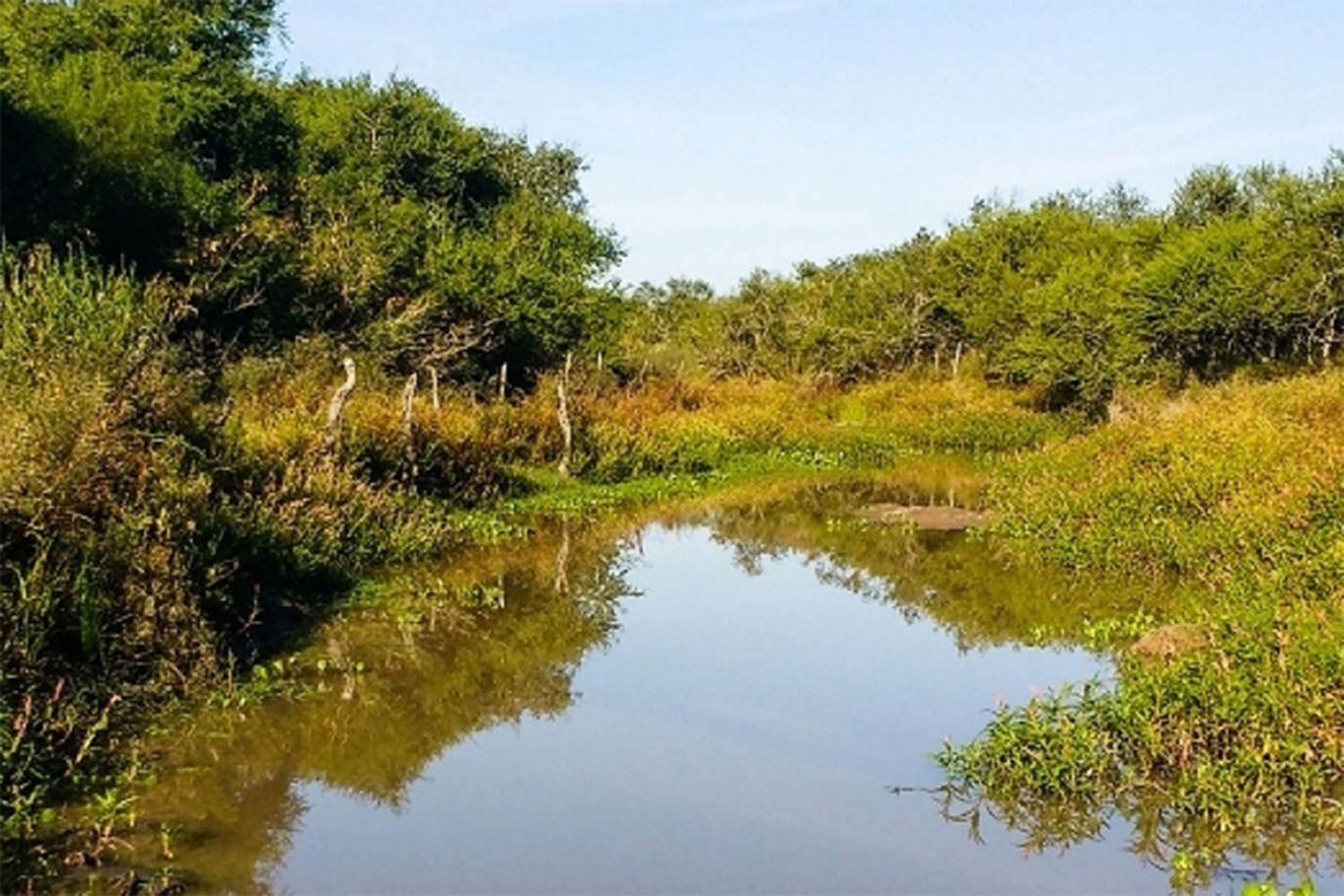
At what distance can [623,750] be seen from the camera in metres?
9.73

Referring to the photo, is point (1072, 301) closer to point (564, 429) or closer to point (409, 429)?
point (564, 429)

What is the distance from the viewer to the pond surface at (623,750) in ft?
24.1

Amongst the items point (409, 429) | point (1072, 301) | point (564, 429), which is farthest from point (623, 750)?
point (1072, 301)

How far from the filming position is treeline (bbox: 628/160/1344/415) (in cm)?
3197

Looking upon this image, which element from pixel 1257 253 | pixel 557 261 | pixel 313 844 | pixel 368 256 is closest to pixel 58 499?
pixel 313 844

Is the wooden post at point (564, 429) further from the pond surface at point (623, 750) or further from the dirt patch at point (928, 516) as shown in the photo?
the pond surface at point (623, 750)

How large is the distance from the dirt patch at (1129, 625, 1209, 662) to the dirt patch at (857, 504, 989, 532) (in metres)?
9.90

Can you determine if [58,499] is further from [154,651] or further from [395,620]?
[395,620]

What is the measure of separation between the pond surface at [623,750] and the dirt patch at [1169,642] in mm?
825

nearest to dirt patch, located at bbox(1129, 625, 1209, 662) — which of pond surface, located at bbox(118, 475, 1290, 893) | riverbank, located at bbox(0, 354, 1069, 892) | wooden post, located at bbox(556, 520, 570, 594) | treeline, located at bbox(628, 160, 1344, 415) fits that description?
pond surface, located at bbox(118, 475, 1290, 893)

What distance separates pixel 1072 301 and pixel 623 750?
30.0 m

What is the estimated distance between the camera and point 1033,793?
8219 mm

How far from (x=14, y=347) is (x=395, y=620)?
4533 millimetres

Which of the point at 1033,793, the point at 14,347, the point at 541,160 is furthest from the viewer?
the point at 541,160
